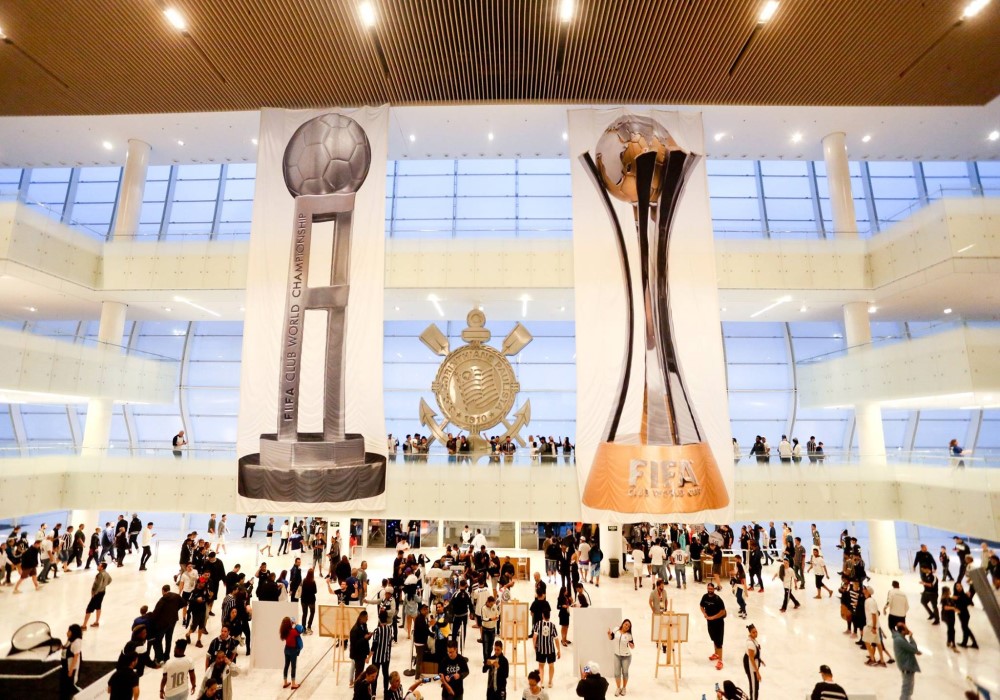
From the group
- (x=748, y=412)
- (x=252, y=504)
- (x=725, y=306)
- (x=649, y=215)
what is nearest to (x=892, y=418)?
(x=748, y=412)

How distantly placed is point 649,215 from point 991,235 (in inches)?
366

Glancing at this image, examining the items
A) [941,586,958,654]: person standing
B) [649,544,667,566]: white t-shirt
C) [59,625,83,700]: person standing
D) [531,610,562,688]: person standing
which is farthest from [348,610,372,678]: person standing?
[941,586,958,654]: person standing

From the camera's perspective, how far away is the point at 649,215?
14398mm

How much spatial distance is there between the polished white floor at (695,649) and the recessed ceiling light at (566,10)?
46.8 feet

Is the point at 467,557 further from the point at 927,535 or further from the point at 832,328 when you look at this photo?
the point at 927,535

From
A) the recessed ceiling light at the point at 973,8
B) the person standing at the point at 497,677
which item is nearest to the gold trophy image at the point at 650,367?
the person standing at the point at 497,677

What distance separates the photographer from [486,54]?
1420 centimetres

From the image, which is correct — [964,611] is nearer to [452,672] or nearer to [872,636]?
[872,636]

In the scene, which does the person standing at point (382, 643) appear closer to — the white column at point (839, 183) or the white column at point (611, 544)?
the white column at point (611, 544)

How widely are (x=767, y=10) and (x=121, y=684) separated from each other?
1765 centimetres

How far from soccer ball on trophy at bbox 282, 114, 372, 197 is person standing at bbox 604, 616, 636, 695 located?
1213 centimetres

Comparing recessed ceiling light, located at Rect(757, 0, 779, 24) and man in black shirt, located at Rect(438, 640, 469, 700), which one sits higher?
recessed ceiling light, located at Rect(757, 0, 779, 24)

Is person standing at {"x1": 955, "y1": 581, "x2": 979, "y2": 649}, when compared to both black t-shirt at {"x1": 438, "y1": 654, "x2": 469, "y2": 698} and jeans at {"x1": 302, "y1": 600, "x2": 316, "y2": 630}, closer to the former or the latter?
black t-shirt at {"x1": 438, "y1": 654, "x2": 469, "y2": 698}

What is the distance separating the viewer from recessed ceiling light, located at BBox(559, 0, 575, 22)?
12500mm
